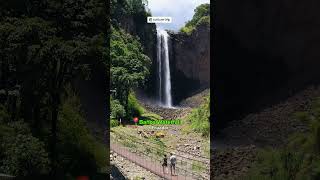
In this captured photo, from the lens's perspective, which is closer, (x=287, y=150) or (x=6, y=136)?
(x=6, y=136)

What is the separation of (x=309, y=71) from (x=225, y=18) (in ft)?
21.1

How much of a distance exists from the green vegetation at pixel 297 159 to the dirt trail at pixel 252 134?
1744 millimetres

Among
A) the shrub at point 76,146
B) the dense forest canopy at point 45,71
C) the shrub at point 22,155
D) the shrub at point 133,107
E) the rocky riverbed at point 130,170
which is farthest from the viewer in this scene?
the shrub at point 133,107

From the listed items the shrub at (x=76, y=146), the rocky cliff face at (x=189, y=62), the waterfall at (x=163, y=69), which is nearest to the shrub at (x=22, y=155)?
the shrub at (x=76, y=146)

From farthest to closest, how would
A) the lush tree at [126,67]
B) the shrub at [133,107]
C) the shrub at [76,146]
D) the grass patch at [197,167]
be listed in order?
1. the shrub at [133,107]
2. the lush tree at [126,67]
3. the grass patch at [197,167]
4. the shrub at [76,146]

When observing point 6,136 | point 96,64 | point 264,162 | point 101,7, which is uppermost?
point 101,7

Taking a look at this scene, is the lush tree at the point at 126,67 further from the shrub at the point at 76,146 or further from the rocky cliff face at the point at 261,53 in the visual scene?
the rocky cliff face at the point at 261,53

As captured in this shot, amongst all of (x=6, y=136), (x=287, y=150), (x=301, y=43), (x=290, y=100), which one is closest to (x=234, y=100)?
(x=290, y=100)

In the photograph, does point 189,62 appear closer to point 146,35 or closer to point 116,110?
point 146,35

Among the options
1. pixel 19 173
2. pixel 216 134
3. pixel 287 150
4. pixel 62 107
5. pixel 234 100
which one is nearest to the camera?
pixel 19 173

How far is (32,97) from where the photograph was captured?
25750 millimetres

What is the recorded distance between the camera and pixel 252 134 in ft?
113

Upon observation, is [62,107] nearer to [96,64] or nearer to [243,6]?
[96,64]

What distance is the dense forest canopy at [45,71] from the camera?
23.4 metres
